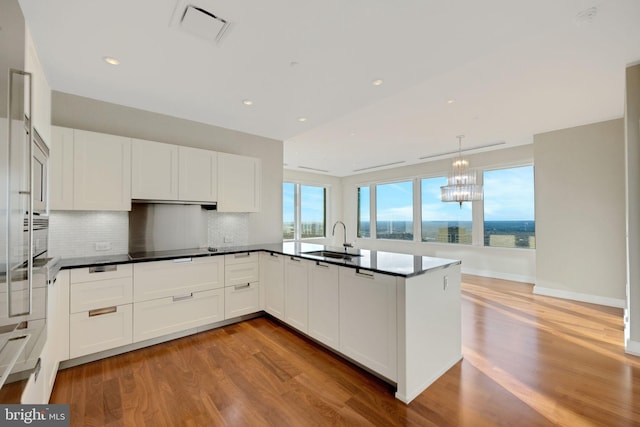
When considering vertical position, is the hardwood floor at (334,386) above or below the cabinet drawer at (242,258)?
below

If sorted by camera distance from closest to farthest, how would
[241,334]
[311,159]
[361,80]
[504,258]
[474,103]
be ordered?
[361,80] < [241,334] < [474,103] < [504,258] < [311,159]

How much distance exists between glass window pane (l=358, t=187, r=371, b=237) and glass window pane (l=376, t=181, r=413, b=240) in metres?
0.35

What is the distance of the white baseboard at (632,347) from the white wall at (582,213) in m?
1.89

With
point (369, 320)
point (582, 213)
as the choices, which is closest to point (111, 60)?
point (369, 320)

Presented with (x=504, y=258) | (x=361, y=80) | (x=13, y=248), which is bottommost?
(x=504, y=258)

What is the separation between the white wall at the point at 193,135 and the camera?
284 cm

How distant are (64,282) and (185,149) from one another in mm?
1712

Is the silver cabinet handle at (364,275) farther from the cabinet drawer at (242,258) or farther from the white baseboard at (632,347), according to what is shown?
the white baseboard at (632,347)

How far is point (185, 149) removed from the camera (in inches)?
126

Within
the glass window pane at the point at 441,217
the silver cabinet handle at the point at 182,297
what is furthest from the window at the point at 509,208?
the silver cabinet handle at the point at 182,297

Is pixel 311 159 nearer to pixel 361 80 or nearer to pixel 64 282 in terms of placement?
pixel 361 80

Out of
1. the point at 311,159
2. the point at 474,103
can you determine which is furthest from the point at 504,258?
the point at 311,159

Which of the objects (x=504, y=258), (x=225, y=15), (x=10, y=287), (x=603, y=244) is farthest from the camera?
(x=504, y=258)

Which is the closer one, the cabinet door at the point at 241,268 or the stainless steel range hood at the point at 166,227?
the stainless steel range hood at the point at 166,227
